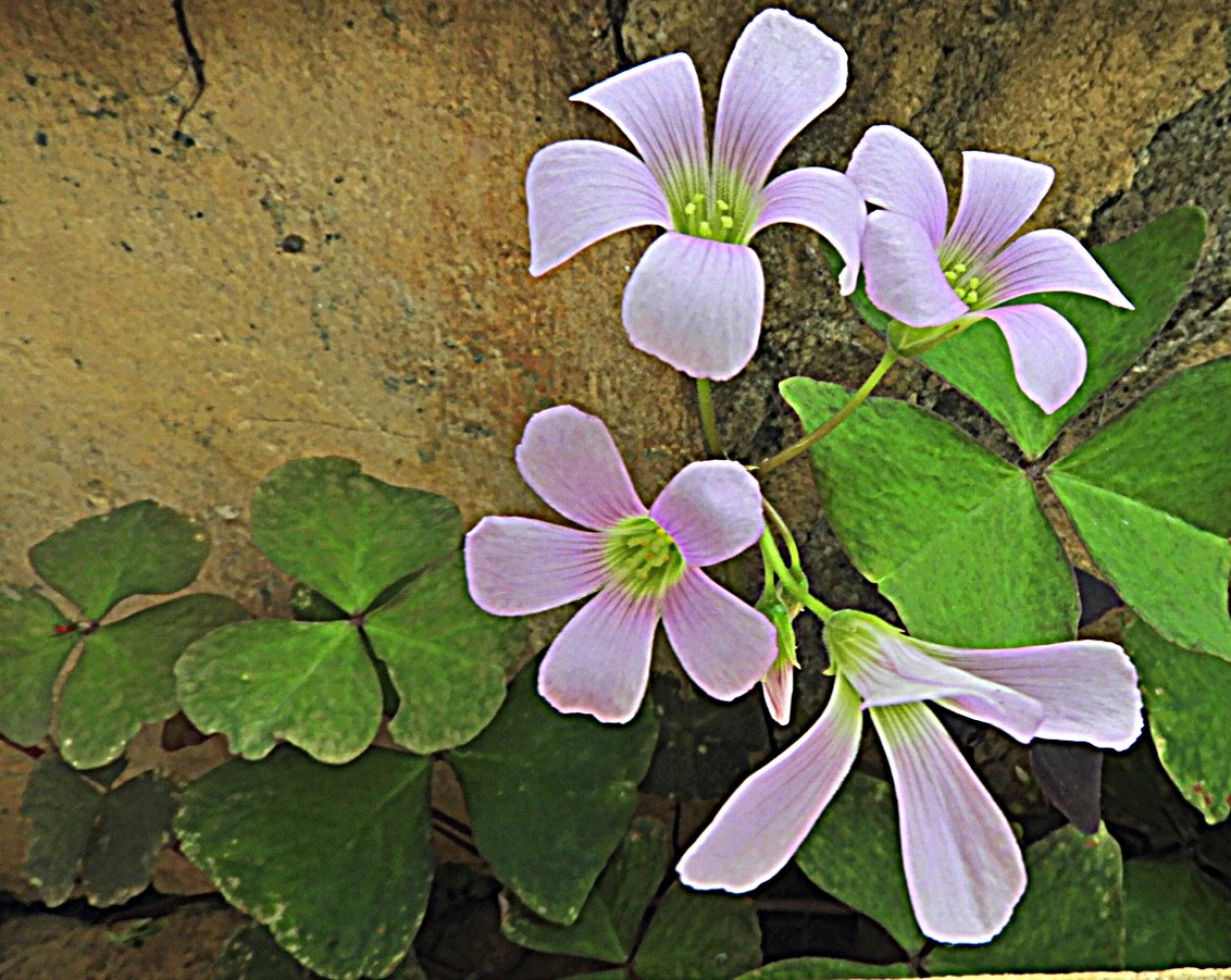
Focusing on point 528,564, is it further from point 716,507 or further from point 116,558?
point 116,558

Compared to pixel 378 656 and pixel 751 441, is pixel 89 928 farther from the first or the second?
pixel 751 441

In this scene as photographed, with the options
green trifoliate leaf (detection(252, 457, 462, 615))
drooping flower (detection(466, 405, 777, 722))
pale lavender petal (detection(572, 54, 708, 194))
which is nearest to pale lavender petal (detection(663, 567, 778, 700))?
drooping flower (detection(466, 405, 777, 722))

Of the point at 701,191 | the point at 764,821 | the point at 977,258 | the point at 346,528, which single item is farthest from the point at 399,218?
the point at 764,821

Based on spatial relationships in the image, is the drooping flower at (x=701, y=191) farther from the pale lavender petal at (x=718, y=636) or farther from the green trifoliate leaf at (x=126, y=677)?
the green trifoliate leaf at (x=126, y=677)

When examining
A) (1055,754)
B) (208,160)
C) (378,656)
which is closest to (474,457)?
(378,656)

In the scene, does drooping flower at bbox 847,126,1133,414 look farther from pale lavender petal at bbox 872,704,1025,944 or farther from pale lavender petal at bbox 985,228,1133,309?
pale lavender petal at bbox 872,704,1025,944

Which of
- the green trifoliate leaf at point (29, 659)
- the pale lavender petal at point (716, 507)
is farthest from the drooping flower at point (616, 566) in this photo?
the green trifoliate leaf at point (29, 659)

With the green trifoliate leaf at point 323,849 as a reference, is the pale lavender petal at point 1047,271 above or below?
above
